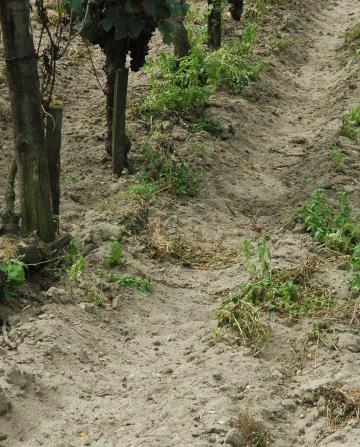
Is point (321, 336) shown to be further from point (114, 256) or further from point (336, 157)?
point (336, 157)

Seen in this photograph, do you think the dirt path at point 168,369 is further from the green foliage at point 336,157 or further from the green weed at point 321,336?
the green foliage at point 336,157

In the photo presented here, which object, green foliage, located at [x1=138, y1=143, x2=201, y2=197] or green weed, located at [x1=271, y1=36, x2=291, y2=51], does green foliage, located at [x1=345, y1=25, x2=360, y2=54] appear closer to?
green weed, located at [x1=271, y1=36, x2=291, y2=51]

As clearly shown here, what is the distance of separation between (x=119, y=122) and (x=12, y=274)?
3.22 metres

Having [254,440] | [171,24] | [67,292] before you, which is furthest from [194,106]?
[254,440]

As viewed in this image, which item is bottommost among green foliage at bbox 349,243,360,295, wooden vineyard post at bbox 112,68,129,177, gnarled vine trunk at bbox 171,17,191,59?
green foliage at bbox 349,243,360,295

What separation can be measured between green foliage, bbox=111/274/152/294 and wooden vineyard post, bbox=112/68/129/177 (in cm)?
231

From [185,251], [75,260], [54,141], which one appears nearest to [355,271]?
[185,251]

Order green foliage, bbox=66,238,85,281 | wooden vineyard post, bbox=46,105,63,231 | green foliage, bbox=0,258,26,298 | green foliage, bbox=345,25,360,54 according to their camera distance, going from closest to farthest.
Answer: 1. green foliage, bbox=0,258,26,298
2. green foliage, bbox=66,238,85,281
3. wooden vineyard post, bbox=46,105,63,231
4. green foliage, bbox=345,25,360,54

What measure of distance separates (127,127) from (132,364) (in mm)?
4611

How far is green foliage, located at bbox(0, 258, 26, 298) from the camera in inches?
228

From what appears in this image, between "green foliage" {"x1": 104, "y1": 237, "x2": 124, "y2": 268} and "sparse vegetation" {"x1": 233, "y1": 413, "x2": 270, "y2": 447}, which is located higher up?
"green foliage" {"x1": 104, "y1": 237, "x2": 124, "y2": 268}

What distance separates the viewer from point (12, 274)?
5789 mm

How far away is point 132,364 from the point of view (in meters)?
5.73

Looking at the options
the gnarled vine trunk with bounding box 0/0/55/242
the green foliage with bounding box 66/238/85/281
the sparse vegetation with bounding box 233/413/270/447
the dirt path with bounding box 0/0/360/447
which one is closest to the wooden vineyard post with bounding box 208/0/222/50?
the dirt path with bounding box 0/0/360/447
